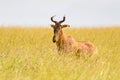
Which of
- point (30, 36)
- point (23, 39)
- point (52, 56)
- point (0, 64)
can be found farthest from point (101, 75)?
point (30, 36)

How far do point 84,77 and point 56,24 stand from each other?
7.72 m

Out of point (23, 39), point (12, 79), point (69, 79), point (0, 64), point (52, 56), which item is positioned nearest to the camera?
point (12, 79)

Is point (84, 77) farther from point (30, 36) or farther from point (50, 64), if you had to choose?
point (30, 36)

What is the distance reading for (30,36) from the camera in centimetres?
2005

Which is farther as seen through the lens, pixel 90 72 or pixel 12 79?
pixel 90 72

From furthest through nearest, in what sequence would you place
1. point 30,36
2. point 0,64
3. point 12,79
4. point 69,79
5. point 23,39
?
point 30,36 < point 23,39 < point 0,64 < point 69,79 < point 12,79

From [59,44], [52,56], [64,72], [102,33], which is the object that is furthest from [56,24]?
[102,33]

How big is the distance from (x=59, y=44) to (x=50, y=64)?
19.4 feet

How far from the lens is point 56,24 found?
43.5 feet

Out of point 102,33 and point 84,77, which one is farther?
point 102,33

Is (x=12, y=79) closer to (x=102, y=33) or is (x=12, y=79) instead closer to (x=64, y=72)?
(x=64, y=72)

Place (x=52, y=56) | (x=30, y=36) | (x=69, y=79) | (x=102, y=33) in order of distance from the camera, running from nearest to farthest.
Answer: (x=69, y=79) < (x=52, y=56) < (x=30, y=36) < (x=102, y=33)

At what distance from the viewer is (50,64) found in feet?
23.3

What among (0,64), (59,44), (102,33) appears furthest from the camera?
(102,33)
